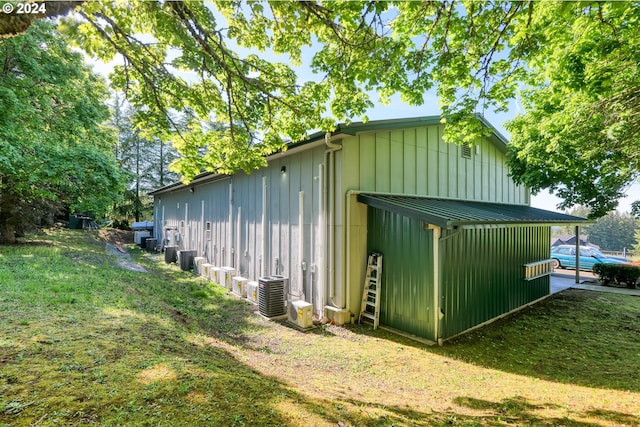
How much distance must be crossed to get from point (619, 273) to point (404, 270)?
11604 mm

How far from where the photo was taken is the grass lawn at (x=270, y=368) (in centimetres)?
264

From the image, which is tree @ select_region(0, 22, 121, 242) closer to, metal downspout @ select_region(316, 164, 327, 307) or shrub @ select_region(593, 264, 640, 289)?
metal downspout @ select_region(316, 164, 327, 307)

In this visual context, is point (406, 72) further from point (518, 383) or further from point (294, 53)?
point (518, 383)

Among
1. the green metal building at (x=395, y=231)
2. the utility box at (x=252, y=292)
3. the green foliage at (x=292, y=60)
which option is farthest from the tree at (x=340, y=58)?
the utility box at (x=252, y=292)

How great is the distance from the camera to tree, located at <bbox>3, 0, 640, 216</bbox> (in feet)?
12.6

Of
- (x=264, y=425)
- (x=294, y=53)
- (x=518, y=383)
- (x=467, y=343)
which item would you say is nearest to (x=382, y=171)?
(x=294, y=53)

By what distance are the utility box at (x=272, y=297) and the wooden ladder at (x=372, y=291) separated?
196 cm

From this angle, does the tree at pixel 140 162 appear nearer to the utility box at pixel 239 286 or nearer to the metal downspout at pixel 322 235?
the utility box at pixel 239 286

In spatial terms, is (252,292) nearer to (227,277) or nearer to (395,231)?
(227,277)

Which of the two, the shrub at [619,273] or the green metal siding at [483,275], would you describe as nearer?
the green metal siding at [483,275]


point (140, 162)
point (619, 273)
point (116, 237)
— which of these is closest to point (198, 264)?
point (116, 237)

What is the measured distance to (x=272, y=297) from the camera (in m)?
7.02

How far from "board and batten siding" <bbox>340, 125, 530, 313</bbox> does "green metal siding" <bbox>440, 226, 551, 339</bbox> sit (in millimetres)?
1768

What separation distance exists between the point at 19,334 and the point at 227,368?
2.78 meters
